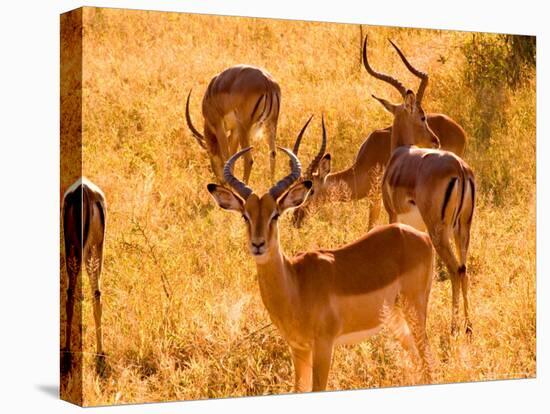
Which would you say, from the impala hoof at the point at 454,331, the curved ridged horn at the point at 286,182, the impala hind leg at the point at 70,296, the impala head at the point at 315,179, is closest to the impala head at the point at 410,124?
the impala head at the point at 315,179

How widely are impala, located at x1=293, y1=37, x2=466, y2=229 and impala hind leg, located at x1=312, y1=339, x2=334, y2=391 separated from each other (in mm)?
1722

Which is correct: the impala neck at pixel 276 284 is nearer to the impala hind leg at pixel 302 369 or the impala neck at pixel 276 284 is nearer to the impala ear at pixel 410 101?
the impala hind leg at pixel 302 369

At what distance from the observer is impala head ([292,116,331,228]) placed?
8883mm

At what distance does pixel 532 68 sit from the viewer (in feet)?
32.6

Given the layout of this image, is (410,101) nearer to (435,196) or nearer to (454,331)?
(435,196)

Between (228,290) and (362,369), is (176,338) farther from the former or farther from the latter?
(362,369)

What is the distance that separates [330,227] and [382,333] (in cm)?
100

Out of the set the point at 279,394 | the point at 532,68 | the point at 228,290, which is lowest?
the point at 279,394

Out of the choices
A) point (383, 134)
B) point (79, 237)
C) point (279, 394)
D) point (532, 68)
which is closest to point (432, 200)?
point (383, 134)

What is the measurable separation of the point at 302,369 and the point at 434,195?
1932 millimetres

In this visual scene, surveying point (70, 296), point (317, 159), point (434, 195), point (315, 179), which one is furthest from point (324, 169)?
point (70, 296)

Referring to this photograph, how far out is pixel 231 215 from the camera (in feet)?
30.8

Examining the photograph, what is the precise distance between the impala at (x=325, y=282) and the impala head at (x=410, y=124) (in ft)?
4.82

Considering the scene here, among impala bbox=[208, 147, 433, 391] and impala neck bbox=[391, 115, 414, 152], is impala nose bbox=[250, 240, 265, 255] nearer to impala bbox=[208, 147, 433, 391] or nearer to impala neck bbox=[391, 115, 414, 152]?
impala bbox=[208, 147, 433, 391]
